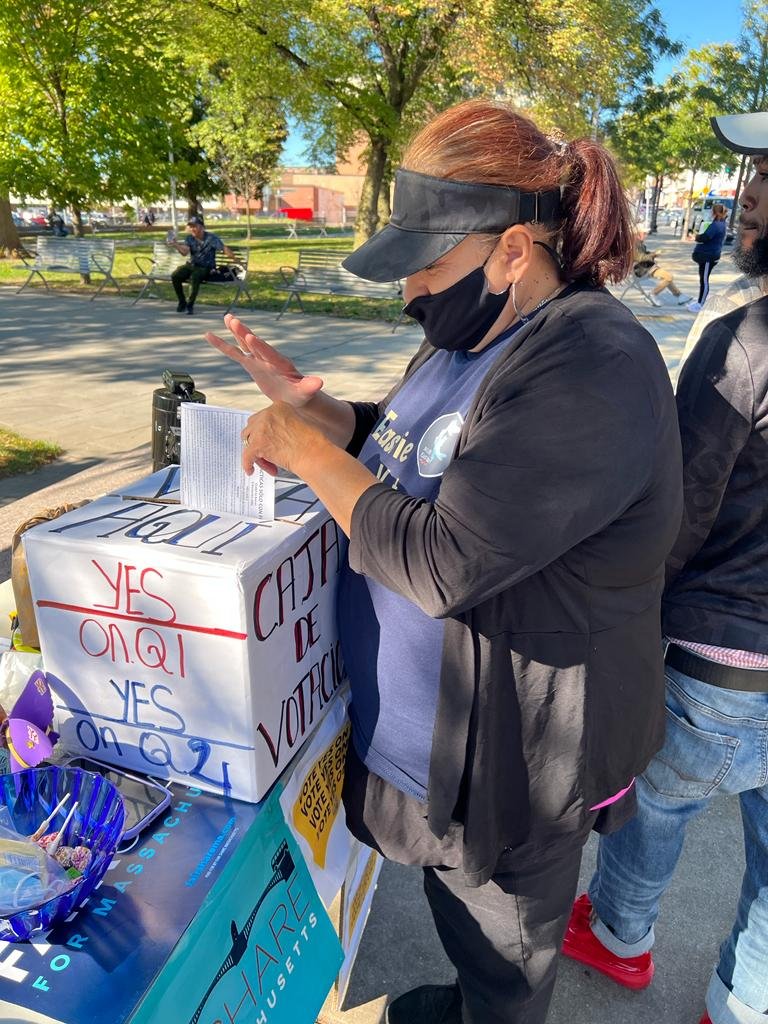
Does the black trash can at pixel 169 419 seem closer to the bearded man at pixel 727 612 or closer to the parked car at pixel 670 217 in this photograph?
the bearded man at pixel 727 612

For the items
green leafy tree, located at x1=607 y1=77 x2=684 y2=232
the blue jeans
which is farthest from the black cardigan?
green leafy tree, located at x1=607 y1=77 x2=684 y2=232

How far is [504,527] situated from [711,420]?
0.59 m

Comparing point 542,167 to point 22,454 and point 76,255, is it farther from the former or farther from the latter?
point 76,255

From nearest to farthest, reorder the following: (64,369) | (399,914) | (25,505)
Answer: (399,914)
(25,505)
(64,369)

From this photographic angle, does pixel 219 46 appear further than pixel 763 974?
Yes

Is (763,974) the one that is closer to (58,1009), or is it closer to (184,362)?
(58,1009)

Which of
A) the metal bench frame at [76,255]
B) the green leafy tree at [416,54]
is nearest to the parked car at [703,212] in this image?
the green leafy tree at [416,54]

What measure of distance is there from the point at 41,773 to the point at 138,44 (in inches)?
559

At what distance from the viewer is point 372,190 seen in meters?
17.6

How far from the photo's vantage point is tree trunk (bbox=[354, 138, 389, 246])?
16875 mm

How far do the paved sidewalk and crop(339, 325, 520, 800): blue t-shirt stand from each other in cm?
96

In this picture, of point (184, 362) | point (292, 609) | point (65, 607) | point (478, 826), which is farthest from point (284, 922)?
point (184, 362)

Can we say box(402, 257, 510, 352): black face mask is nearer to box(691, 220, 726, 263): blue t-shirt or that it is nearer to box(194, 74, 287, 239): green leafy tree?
box(691, 220, 726, 263): blue t-shirt

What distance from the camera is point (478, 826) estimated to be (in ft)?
3.84
